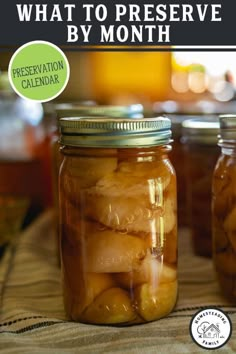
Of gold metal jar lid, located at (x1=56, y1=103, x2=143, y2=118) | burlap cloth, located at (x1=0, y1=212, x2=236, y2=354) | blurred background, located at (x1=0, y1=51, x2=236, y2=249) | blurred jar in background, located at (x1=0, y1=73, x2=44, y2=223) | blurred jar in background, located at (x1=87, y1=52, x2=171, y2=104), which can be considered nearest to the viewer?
burlap cloth, located at (x1=0, y1=212, x2=236, y2=354)

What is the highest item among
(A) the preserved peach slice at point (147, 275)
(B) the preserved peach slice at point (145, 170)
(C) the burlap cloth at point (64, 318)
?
(B) the preserved peach slice at point (145, 170)

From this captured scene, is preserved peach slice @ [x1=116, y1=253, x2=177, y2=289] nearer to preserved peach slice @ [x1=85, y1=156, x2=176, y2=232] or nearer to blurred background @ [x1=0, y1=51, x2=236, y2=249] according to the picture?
preserved peach slice @ [x1=85, y1=156, x2=176, y2=232]

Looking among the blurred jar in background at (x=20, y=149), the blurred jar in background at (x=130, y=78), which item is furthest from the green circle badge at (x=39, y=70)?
the blurred jar in background at (x=130, y=78)

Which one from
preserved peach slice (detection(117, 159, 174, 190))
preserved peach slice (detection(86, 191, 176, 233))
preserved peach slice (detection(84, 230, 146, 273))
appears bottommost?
preserved peach slice (detection(84, 230, 146, 273))

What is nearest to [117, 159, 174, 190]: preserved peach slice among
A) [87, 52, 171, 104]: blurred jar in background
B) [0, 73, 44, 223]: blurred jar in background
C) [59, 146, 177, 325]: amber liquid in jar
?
[59, 146, 177, 325]: amber liquid in jar

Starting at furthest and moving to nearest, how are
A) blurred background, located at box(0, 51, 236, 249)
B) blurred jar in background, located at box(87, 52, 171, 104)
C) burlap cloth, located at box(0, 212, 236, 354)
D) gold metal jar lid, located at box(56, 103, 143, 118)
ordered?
1. blurred jar in background, located at box(87, 52, 171, 104)
2. blurred background, located at box(0, 51, 236, 249)
3. gold metal jar lid, located at box(56, 103, 143, 118)
4. burlap cloth, located at box(0, 212, 236, 354)

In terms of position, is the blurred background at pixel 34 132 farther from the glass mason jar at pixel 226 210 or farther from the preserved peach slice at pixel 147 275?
the preserved peach slice at pixel 147 275

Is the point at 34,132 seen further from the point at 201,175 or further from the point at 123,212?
the point at 123,212

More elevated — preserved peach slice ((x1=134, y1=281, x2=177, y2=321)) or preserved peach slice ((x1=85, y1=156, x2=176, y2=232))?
preserved peach slice ((x1=85, y1=156, x2=176, y2=232))
